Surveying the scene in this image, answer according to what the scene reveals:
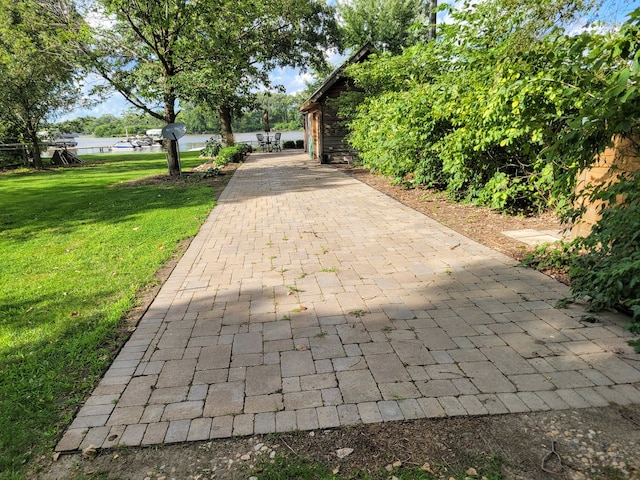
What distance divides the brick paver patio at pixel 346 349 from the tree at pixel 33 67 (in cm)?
1134

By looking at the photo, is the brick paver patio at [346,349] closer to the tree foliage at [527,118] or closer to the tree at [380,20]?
the tree foliage at [527,118]

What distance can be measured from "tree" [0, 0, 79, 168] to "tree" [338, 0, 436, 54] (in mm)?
18988

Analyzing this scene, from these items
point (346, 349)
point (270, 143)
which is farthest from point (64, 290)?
point (270, 143)

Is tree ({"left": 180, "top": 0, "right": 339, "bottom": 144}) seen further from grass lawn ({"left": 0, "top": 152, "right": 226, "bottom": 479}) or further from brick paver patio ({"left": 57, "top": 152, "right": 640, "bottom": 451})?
brick paver patio ({"left": 57, "top": 152, "right": 640, "bottom": 451})

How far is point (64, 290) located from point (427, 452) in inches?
162

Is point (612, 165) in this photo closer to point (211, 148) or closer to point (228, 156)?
point (228, 156)

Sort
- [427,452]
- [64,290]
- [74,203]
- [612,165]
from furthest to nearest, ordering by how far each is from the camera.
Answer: [74,203] < [64,290] < [612,165] < [427,452]

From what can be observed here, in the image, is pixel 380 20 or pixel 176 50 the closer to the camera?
pixel 176 50

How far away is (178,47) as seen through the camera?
11.8 meters

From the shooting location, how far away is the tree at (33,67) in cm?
1178

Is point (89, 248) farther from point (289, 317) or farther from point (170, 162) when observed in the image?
point (170, 162)

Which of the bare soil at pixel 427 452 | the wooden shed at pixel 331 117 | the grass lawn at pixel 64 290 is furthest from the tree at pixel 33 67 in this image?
the bare soil at pixel 427 452

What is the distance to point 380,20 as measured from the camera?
29.2m

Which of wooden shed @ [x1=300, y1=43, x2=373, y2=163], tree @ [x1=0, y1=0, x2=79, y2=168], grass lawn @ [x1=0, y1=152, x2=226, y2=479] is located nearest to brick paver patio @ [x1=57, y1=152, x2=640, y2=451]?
grass lawn @ [x1=0, y1=152, x2=226, y2=479]
